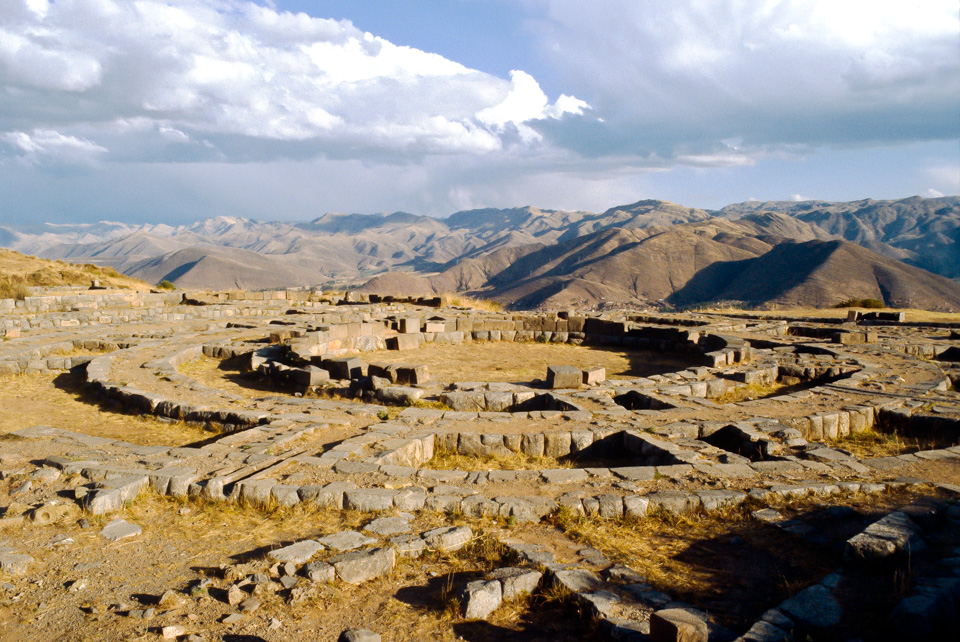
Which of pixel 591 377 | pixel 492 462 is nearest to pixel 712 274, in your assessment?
pixel 591 377

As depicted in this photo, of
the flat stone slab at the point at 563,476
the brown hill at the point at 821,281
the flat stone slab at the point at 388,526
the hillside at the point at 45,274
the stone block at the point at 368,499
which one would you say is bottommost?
the flat stone slab at the point at 388,526

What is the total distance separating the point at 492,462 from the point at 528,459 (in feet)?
1.68

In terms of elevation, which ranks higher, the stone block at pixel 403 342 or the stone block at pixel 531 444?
the stone block at pixel 403 342

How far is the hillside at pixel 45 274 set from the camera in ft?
113

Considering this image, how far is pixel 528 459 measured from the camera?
805 centimetres

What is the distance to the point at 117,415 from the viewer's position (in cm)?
1013

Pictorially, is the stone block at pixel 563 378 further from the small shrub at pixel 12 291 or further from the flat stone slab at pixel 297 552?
the small shrub at pixel 12 291

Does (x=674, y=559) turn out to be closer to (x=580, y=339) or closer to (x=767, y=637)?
(x=767, y=637)

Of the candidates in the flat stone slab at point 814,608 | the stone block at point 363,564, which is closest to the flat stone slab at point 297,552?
the stone block at point 363,564

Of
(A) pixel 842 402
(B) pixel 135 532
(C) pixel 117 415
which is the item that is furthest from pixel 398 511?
(A) pixel 842 402

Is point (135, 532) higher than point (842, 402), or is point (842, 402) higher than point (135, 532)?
point (842, 402)

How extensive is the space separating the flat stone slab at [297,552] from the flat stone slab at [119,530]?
4.92ft

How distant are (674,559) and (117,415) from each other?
9.37 meters

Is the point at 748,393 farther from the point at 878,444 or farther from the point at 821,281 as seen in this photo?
the point at 821,281
